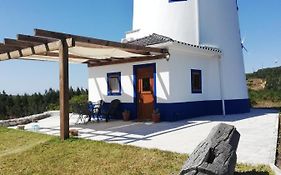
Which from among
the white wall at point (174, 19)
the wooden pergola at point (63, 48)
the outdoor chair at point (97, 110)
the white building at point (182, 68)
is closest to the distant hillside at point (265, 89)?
the white building at point (182, 68)

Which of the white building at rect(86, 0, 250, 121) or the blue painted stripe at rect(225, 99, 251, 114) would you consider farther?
the blue painted stripe at rect(225, 99, 251, 114)

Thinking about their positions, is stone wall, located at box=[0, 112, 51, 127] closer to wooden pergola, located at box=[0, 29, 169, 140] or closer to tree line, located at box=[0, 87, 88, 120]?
tree line, located at box=[0, 87, 88, 120]

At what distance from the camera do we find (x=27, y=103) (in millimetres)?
21219

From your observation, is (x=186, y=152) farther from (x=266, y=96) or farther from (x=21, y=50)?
(x=266, y=96)

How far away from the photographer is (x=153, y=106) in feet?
48.6

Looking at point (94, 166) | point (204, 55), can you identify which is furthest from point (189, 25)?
point (94, 166)

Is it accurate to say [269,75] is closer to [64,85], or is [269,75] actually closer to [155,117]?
[155,117]

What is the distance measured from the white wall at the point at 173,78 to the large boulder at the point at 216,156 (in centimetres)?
847

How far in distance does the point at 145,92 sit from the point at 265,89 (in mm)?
19300

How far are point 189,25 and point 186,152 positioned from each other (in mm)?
10485

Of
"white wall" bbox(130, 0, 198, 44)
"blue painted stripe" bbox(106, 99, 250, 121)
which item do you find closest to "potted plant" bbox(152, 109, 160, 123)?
"blue painted stripe" bbox(106, 99, 250, 121)

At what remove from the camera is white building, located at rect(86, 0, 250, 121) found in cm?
1445

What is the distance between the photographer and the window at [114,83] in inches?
642

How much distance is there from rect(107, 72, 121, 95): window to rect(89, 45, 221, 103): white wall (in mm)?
236
